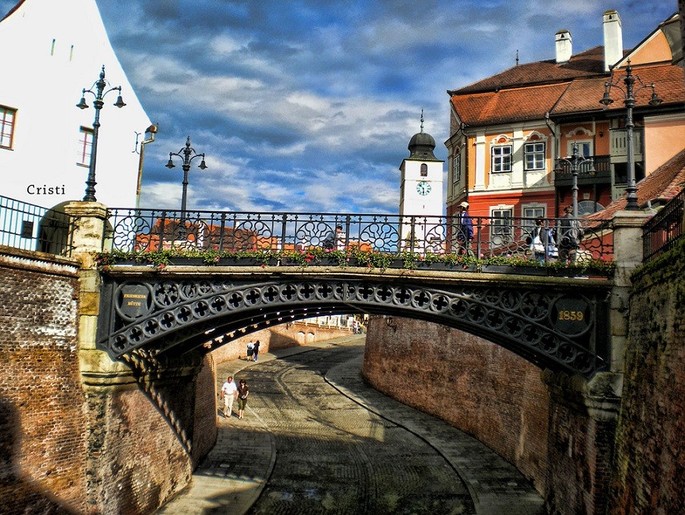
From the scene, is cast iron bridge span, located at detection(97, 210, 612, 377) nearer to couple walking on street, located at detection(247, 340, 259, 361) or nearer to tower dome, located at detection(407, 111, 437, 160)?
couple walking on street, located at detection(247, 340, 259, 361)

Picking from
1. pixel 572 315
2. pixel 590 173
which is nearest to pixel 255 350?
pixel 590 173

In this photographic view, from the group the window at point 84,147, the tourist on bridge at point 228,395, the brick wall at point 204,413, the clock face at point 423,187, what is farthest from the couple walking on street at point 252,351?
the clock face at point 423,187

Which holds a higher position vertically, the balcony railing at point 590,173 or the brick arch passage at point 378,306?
the balcony railing at point 590,173

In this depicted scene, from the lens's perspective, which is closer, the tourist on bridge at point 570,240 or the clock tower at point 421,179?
the tourist on bridge at point 570,240

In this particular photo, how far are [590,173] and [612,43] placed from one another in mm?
8550

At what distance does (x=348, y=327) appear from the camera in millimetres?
70938

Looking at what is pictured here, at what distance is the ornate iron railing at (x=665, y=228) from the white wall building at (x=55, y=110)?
53.0 ft

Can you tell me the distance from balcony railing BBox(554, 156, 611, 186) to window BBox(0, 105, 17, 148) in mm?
24045

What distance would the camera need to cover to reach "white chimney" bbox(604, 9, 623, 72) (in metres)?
35.7

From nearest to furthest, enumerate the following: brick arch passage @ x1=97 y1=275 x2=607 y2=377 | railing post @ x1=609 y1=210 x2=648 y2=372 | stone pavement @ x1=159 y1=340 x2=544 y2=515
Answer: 1. railing post @ x1=609 y1=210 x2=648 y2=372
2. brick arch passage @ x1=97 y1=275 x2=607 y2=377
3. stone pavement @ x1=159 y1=340 x2=544 y2=515

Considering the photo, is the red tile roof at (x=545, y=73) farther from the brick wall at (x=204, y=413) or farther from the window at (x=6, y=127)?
the window at (x=6, y=127)

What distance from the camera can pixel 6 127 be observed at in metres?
19.0

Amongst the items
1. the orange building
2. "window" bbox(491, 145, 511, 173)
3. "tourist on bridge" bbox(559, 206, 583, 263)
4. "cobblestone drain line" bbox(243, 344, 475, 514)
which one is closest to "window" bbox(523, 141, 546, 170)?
the orange building

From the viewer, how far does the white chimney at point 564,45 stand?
131ft
